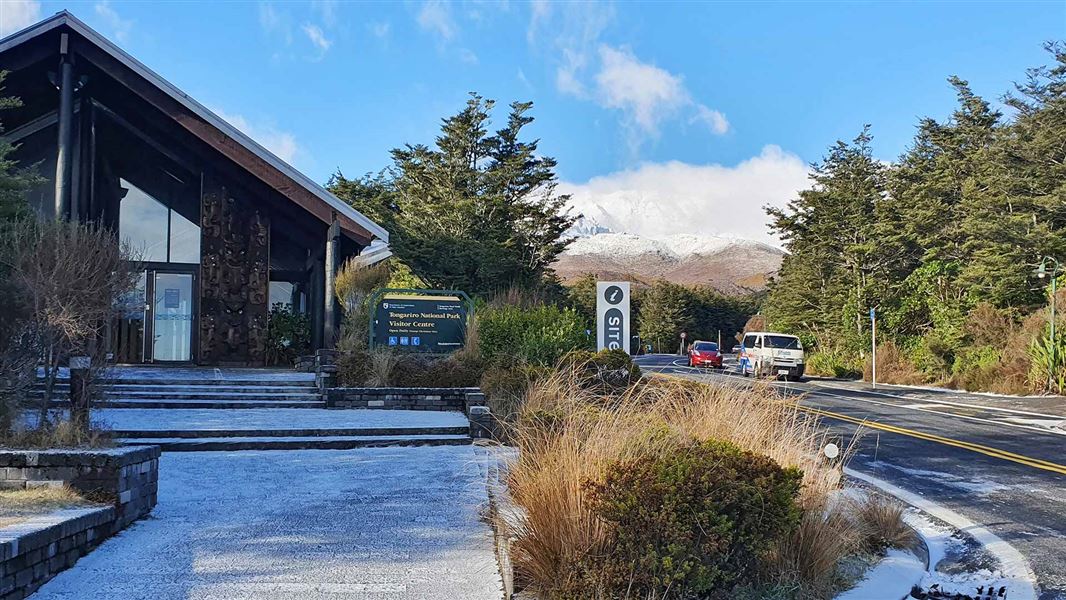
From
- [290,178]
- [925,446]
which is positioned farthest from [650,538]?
[290,178]

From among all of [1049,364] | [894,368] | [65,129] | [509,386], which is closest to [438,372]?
[509,386]

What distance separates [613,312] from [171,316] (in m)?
11.2

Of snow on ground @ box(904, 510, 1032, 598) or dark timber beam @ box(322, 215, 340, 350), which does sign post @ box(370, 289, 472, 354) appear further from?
snow on ground @ box(904, 510, 1032, 598)

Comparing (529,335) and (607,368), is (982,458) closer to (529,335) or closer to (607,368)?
(607,368)

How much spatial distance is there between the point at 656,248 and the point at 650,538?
163434 millimetres

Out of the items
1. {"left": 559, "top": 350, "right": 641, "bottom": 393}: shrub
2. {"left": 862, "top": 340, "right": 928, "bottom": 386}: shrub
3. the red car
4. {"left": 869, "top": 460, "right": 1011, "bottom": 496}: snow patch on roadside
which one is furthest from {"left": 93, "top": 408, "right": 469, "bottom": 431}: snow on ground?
the red car

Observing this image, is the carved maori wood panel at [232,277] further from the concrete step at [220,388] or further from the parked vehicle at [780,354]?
the parked vehicle at [780,354]

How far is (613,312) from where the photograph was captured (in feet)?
38.9

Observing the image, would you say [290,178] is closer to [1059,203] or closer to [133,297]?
[133,297]

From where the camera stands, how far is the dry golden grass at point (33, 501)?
17.7ft

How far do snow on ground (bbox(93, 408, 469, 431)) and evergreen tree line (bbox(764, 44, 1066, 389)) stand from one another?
18.4 metres

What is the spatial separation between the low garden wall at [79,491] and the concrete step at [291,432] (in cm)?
320

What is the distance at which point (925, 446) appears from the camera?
507 inches

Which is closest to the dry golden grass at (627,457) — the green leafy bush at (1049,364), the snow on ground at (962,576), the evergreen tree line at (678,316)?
the snow on ground at (962,576)
